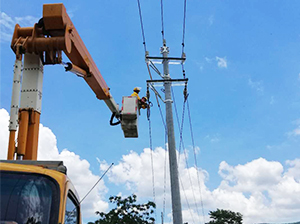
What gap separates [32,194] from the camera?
3387 millimetres

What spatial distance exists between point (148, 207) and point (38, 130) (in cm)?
2470

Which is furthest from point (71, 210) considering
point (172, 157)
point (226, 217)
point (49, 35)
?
point (226, 217)

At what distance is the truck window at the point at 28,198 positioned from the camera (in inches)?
127

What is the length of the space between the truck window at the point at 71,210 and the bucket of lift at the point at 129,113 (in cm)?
546

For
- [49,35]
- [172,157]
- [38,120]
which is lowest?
[38,120]

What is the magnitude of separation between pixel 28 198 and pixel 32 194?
52mm

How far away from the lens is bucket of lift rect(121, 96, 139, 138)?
384 inches

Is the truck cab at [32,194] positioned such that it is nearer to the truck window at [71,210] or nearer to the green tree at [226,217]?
the truck window at [71,210]

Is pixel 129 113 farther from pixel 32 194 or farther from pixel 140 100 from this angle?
pixel 32 194

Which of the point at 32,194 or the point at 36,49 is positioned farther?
the point at 36,49

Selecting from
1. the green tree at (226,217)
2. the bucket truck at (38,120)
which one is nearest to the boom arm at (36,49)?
the bucket truck at (38,120)

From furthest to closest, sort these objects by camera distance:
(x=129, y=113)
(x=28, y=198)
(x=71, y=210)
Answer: (x=129, y=113), (x=71, y=210), (x=28, y=198)

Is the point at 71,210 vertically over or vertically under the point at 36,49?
under

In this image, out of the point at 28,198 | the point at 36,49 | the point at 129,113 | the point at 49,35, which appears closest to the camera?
the point at 28,198
